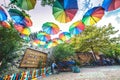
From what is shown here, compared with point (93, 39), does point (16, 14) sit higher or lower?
lower

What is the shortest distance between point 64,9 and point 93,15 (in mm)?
1408

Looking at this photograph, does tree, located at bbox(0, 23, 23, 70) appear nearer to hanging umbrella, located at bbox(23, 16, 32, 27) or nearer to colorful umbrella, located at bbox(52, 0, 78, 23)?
hanging umbrella, located at bbox(23, 16, 32, 27)

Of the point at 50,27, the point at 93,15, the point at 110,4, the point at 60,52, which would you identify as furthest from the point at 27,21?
the point at 60,52

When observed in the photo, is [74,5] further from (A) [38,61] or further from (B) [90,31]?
(B) [90,31]

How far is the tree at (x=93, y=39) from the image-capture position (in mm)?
22500

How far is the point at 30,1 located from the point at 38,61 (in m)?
9.83

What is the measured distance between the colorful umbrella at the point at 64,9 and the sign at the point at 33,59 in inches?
274

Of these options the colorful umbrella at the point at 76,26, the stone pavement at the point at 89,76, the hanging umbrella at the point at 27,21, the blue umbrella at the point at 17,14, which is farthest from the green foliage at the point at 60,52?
the blue umbrella at the point at 17,14

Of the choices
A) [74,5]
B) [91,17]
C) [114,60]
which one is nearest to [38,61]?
[91,17]

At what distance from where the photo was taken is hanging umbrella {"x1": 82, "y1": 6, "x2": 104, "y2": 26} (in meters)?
6.50

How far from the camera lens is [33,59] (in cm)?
1388

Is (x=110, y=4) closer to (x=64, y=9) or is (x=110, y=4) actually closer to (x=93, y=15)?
(x=93, y=15)

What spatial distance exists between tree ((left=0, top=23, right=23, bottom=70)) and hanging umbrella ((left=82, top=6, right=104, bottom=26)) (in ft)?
13.7

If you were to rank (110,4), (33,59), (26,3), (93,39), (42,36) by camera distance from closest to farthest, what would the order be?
(26,3)
(110,4)
(42,36)
(33,59)
(93,39)
